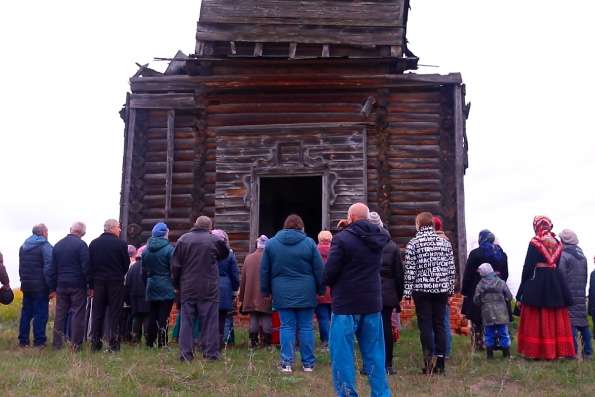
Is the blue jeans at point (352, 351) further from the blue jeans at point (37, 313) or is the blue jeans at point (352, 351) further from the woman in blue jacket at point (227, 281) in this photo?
the blue jeans at point (37, 313)

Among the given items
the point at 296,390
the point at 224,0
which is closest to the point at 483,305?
the point at 296,390

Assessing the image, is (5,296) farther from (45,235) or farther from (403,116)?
(403,116)

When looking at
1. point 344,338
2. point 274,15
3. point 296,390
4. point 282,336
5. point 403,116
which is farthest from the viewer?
point 274,15

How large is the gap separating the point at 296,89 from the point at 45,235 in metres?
5.72

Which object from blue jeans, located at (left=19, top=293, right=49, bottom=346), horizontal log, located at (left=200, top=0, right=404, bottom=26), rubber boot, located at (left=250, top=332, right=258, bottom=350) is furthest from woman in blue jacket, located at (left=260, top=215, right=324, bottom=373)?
horizontal log, located at (left=200, top=0, right=404, bottom=26)

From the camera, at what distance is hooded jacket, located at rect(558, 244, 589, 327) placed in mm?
8875

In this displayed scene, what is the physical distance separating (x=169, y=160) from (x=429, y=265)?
7.14 meters

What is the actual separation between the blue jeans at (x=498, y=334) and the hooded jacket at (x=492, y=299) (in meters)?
0.15

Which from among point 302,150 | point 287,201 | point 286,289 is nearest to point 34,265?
point 286,289

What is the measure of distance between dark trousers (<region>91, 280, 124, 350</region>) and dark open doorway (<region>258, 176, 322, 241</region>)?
8297 mm

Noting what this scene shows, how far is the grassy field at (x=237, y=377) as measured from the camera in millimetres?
6141

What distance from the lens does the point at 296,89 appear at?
13.1 metres

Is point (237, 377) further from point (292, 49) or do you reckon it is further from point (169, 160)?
point (292, 49)

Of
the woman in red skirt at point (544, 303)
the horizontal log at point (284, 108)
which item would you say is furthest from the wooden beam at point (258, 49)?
the woman in red skirt at point (544, 303)
